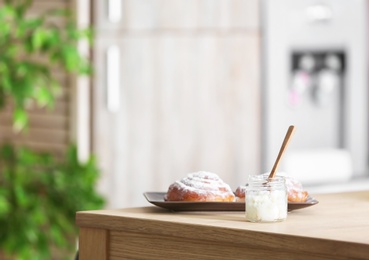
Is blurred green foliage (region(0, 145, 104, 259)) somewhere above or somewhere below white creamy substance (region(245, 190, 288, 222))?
below

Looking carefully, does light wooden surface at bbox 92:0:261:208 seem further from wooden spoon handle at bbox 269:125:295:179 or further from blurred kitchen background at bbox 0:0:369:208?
wooden spoon handle at bbox 269:125:295:179

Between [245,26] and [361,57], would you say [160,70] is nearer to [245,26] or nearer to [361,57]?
[245,26]

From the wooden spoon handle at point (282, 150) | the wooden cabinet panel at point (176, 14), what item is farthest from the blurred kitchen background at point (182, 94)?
the wooden spoon handle at point (282, 150)

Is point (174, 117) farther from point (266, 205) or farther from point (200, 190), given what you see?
point (266, 205)

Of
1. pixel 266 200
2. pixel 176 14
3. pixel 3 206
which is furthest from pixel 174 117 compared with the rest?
pixel 266 200

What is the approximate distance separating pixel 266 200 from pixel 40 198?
9.63 ft

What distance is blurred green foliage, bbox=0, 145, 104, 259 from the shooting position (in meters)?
4.52

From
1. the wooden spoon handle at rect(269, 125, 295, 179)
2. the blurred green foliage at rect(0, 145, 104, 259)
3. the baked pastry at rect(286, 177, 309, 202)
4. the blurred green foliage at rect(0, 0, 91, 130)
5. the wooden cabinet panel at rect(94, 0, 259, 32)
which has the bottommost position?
the blurred green foliage at rect(0, 145, 104, 259)

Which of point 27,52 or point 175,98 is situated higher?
point 27,52

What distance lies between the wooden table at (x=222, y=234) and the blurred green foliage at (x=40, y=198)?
95.3 inches

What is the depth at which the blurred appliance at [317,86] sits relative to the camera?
16.9 ft

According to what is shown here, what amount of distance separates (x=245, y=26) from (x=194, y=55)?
318mm

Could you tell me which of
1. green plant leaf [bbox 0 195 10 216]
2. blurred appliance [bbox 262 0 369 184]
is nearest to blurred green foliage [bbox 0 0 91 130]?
green plant leaf [bbox 0 195 10 216]

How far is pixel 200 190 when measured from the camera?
2041 millimetres
